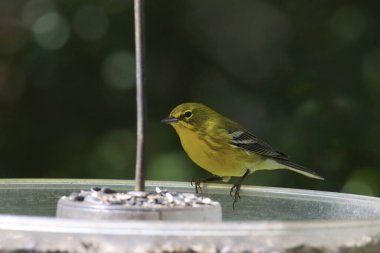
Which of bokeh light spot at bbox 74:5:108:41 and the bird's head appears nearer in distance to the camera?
the bird's head

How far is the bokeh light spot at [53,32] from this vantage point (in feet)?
19.6

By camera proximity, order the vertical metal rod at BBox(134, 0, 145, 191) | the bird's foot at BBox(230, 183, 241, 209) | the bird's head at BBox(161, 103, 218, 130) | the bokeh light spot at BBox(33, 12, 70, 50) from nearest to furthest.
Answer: the vertical metal rod at BBox(134, 0, 145, 191), the bird's foot at BBox(230, 183, 241, 209), the bird's head at BBox(161, 103, 218, 130), the bokeh light spot at BBox(33, 12, 70, 50)

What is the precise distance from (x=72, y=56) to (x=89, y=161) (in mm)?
696

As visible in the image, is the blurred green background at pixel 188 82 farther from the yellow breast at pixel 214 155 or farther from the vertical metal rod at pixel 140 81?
the vertical metal rod at pixel 140 81

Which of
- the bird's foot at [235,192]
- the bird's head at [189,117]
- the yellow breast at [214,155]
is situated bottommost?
the yellow breast at [214,155]

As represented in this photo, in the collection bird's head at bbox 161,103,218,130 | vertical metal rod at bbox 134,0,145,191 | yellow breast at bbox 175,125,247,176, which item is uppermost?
vertical metal rod at bbox 134,0,145,191

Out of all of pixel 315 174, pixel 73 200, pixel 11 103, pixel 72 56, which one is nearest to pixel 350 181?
pixel 315 174

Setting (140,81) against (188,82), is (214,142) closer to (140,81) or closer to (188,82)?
(188,82)

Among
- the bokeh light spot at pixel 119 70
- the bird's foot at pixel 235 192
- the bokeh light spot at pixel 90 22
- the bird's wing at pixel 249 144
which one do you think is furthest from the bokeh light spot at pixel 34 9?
the bird's foot at pixel 235 192

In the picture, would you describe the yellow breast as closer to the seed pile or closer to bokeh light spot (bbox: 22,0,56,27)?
bokeh light spot (bbox: 22,0,56,27)

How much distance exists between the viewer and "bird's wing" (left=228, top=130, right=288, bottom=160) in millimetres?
4742

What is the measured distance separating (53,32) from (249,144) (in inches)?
70.0

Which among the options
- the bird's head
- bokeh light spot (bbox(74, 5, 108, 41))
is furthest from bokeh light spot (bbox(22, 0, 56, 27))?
the bird's head

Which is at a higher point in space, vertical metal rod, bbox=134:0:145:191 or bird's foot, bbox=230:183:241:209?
vertical metal rod, bbox=134:0:145:191
